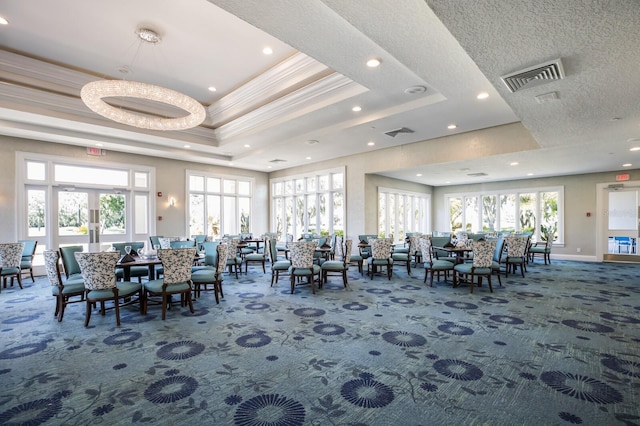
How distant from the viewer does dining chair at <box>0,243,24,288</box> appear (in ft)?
21.5

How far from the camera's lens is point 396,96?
5.88 metres

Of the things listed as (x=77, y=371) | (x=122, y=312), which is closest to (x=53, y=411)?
(x=77, y=371)

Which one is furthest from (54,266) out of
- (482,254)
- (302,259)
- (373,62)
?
(482,254)

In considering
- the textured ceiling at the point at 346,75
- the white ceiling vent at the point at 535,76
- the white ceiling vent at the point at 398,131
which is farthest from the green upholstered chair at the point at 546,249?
the white ceiling vent at the point at 535,76

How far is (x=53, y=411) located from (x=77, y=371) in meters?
0.69

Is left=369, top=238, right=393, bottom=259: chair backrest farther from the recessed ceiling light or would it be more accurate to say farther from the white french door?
the white french door

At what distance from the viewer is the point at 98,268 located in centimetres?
422

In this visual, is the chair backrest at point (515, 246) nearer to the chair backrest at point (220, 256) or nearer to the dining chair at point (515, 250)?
the dining chair at point (515, 250)

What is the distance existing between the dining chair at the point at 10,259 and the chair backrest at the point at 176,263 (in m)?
4.52

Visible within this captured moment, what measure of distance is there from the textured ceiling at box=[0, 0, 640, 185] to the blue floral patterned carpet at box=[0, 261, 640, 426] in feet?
9.86

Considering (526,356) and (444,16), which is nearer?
(444,16)

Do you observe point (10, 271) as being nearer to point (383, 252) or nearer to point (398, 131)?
point (383, 252)

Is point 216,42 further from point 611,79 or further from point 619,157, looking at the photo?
point 619,157

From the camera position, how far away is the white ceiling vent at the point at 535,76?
3329mm
